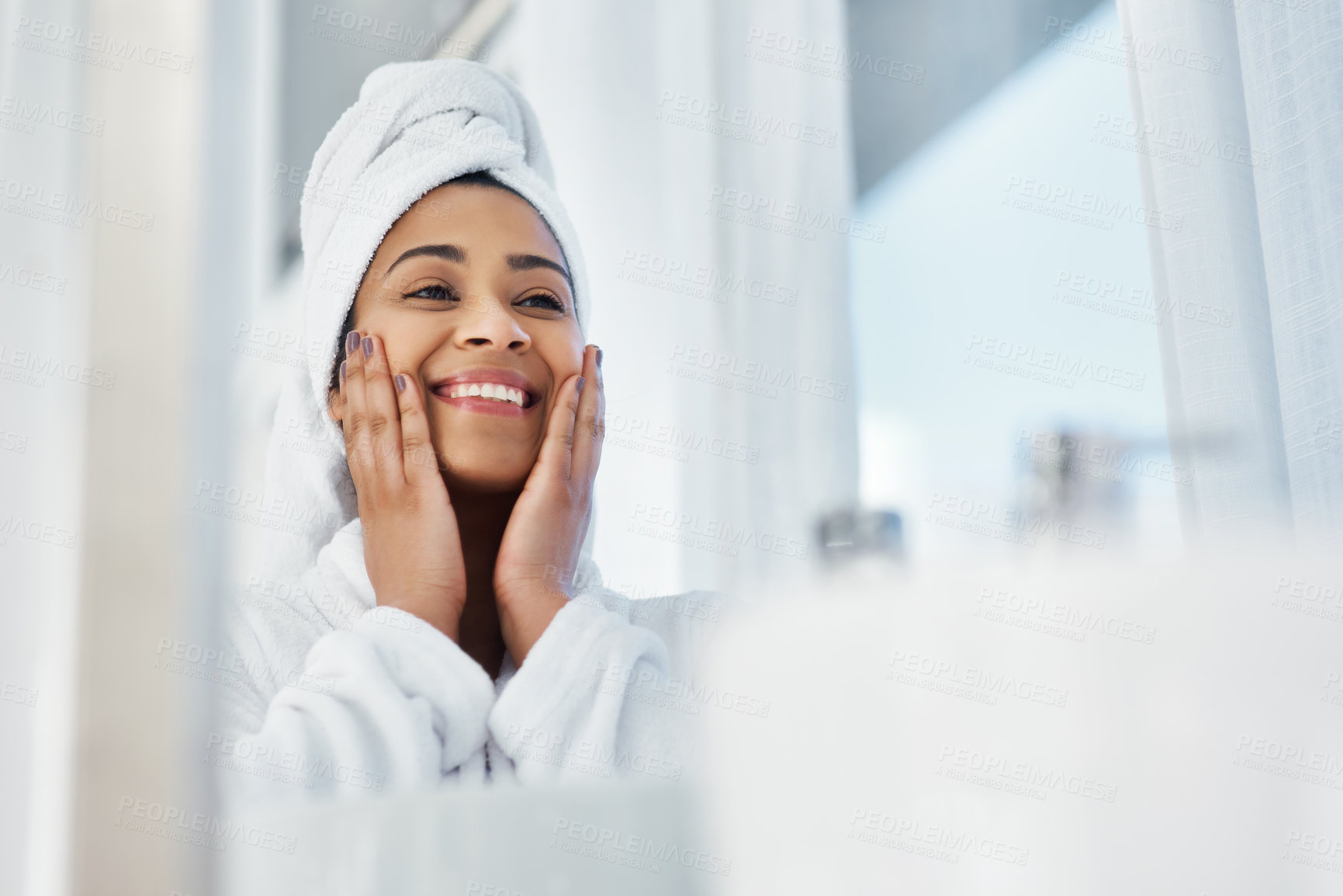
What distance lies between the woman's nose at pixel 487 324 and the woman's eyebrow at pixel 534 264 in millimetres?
32

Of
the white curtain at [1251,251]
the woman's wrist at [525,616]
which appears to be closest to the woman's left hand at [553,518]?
the woman's wrist at [525,616]

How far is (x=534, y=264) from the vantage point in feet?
2.72

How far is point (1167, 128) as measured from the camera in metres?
0.73

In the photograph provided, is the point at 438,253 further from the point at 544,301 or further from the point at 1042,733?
the point at 1042,733

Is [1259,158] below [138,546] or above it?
above

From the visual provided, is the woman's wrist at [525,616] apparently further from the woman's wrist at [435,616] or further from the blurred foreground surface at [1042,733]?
the blurred foreground surface at [1042,733]

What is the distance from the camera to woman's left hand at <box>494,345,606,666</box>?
0.77m

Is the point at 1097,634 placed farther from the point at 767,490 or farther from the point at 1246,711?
the point at 767,490

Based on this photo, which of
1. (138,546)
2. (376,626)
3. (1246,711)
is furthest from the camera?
(376,626)

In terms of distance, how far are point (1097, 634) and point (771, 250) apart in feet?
1.55

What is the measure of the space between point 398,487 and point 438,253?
7.0 inches

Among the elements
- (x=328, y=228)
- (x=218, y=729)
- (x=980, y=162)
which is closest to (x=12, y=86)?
(x=328, y=228)

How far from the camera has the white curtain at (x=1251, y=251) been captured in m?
0.66

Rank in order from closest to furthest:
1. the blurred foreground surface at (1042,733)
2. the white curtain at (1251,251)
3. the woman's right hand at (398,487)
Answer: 1. the blurred foreground surface at (1042,733)
2. the white curtain at (1251,251)
3. the woman's right hand at (398,487)
